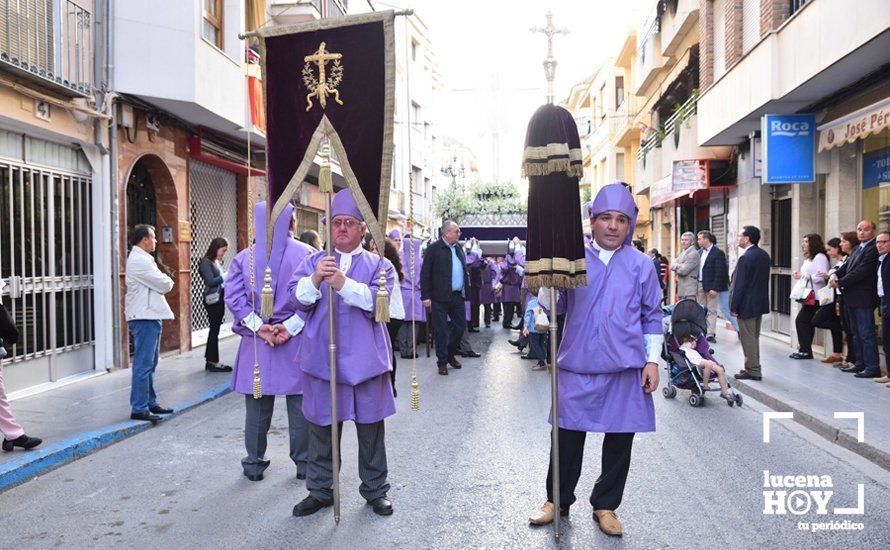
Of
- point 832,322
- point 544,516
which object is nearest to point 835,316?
point 832,322

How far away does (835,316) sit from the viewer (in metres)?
11.0

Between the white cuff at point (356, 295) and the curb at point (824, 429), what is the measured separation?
430 cm

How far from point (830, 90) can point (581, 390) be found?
367 inches

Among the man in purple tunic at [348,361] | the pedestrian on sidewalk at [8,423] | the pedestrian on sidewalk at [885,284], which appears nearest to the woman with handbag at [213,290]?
the pedestrian on sidewalk at [8,423]

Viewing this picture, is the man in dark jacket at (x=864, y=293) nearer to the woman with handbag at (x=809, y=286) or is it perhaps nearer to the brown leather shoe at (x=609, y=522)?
the woman with handbag at (x=809, y=286)

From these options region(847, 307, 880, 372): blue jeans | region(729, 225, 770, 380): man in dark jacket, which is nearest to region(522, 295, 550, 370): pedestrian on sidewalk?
region(729, 225, 770, 380): man in dark jacket

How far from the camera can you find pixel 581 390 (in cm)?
440

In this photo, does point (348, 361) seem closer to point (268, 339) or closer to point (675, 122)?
point (268, 339)

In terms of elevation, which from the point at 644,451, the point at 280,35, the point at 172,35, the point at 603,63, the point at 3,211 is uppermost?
the point at 603,63

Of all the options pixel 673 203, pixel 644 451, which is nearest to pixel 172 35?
pixel 644 451

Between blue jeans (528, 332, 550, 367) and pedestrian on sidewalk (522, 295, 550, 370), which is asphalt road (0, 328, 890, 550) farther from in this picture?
blue jeans (528, 332, 550, 367)

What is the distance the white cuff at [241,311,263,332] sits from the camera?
5457 mm

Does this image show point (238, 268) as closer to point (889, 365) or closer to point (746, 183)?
point (889, 365)

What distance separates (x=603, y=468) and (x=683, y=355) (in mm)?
4260
